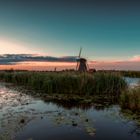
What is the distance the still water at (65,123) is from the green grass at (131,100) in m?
0.69

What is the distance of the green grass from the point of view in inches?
611

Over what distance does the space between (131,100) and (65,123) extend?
5699 mm

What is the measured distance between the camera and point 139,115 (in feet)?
46.0

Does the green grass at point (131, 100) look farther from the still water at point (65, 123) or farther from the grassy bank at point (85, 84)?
the grassy bank at point (85, 84)

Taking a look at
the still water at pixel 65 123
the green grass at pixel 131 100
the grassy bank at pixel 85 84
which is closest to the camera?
the still water at pixel 65 123

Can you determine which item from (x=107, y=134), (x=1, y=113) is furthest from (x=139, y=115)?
(x=1, y=113)

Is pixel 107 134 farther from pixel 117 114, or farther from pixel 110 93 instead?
pixel 110 93

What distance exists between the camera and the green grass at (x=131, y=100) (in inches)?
611

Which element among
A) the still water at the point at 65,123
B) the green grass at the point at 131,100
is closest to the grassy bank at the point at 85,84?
the still water at the point at 65,123

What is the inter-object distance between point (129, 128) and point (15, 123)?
19.1 feet

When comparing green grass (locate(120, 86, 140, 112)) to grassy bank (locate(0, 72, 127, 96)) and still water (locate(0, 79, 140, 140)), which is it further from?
grassy bank (locate(0, 72, 127, 96))

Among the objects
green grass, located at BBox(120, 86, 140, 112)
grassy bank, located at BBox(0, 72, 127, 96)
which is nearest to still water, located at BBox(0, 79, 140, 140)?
green grass, located at BBox(120, 86, 140, 112)

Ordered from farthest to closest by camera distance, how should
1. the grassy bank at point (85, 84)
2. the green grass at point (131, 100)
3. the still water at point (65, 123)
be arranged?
the grassy bank at point (85, 84) < the green grass at point (131, 100) < the still water at point (65, 123)

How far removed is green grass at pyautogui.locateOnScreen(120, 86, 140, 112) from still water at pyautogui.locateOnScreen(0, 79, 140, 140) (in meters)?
0.69
